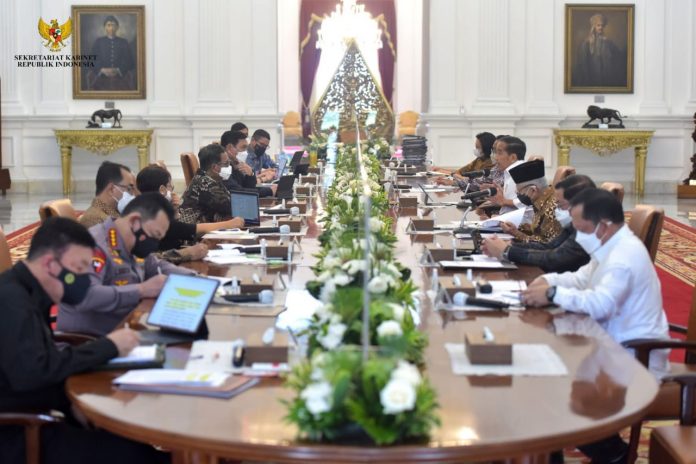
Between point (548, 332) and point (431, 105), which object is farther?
point (431, 105)

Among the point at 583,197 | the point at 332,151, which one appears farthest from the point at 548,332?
the point at 332,151

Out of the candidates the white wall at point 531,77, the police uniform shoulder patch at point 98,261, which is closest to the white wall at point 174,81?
the white wall at point 531,77

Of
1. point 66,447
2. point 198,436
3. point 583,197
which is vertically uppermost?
point 583,197

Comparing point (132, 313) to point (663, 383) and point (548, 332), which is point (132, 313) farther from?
point (663, 383)

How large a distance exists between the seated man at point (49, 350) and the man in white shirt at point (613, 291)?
1.71m

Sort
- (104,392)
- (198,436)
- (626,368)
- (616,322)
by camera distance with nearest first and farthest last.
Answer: (198,436), (104,392), (626,368), (616,322)

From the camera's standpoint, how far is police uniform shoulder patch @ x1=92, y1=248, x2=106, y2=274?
15.8ft

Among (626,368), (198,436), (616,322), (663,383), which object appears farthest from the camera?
(616,322)

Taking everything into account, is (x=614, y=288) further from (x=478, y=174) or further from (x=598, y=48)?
(x=598, y=48)

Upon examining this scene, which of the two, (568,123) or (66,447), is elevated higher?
(568,123)

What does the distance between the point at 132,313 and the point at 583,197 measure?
1964 mm

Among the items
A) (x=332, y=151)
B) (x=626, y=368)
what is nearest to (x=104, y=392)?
(x=626, y=368)

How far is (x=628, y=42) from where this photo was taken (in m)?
17.5

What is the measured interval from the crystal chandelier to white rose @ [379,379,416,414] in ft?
61.5
